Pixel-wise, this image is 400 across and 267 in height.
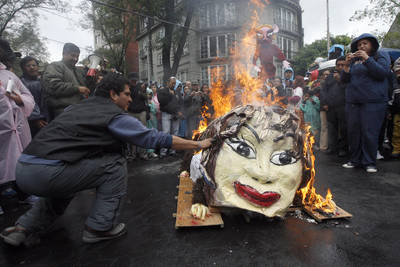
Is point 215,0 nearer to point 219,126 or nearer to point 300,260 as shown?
point 219,126

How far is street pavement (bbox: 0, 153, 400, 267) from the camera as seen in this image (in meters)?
2.17

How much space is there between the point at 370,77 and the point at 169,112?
472cm

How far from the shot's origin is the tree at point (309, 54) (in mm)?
24034

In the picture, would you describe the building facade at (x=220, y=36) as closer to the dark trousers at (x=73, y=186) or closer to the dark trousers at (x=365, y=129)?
the dark trousers at (x=365, y=129)

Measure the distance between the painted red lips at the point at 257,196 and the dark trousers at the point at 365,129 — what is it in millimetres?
3173

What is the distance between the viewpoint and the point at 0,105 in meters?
3.30

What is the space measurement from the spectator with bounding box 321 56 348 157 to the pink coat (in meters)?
6.10

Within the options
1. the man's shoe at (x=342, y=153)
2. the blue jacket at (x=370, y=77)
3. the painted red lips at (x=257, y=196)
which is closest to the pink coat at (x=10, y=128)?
the painted red lips at (x=257, y=196)

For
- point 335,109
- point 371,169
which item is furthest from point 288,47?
point 371,169

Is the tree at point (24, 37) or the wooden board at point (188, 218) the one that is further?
the tree at point (24, 37)

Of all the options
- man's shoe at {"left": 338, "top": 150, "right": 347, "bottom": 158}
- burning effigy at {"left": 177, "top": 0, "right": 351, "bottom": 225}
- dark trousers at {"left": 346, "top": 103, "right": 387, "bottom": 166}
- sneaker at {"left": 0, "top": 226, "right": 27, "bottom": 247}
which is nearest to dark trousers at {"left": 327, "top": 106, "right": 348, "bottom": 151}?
man's shoe at {"left": 338, "top": 150, "right": 347, "bottom": 158}

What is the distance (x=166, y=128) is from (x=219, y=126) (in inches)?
179

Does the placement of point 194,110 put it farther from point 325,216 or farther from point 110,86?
point 325,216

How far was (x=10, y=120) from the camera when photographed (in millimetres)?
3387
